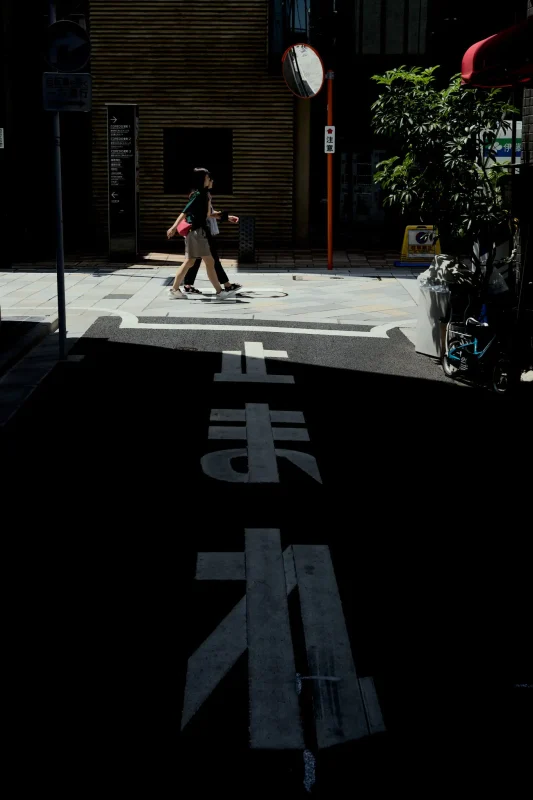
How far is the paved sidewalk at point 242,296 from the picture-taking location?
1249cm

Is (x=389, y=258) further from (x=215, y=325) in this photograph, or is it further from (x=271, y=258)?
(x=215, y=325)

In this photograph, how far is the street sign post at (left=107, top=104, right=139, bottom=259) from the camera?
1880cm

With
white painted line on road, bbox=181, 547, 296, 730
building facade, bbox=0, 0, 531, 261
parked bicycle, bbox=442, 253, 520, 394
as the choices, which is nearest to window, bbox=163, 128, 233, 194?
building facade, bbox=0, 0, 531, 261

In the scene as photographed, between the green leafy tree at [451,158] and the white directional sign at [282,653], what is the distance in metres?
4.83

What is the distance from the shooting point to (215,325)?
11.7 meters

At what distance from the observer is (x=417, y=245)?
19.0 m

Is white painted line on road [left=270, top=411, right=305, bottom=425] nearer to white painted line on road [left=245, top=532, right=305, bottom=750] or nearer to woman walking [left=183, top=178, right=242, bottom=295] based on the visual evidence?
white painted line on road [left=245, top=532, right=305, bottom=750]

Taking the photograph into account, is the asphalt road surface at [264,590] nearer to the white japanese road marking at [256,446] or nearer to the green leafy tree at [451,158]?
the white japanese road marking at [256,446]

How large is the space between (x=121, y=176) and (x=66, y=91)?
10250 mm

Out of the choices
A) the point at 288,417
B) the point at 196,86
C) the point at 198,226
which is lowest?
the point at 288,417

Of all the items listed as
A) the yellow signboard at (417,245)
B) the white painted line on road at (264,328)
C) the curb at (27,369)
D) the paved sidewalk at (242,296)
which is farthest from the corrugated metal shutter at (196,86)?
the curb at (27,369)

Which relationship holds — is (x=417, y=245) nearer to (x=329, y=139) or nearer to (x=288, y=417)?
(x=329, y=139)

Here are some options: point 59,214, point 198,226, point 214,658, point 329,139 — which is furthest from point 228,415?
point 329,139

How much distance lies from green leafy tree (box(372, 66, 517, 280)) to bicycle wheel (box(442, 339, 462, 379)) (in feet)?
Result: 2.23
